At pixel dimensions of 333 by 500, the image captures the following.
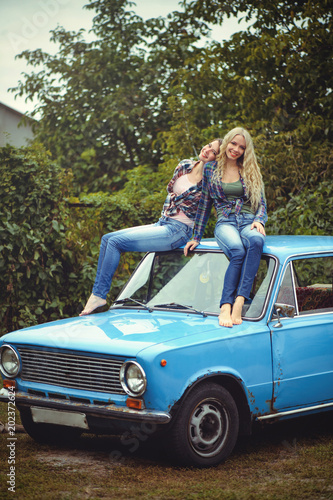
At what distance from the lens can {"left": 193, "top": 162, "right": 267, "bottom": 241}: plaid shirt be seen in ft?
20.4

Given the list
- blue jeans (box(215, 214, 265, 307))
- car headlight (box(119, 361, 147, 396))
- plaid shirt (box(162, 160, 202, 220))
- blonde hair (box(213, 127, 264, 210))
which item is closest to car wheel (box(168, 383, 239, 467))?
car headlight (box(119, 361, 147, 396))

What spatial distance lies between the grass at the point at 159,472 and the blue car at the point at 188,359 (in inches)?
7.0

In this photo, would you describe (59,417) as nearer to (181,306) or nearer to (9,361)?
(9,361)

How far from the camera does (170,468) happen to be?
16.6 feet

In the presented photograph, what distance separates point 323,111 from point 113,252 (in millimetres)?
8201

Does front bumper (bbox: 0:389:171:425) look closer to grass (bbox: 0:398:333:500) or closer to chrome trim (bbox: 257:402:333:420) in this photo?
grass (bbox: 0:398:333:500)

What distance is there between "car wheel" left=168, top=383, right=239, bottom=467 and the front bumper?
198mm

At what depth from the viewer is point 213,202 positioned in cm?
646

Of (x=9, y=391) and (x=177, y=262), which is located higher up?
(x=177, y=262)

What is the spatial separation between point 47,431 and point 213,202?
2447 mm

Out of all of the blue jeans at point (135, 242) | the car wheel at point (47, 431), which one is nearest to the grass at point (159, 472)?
the car wheel at point (47, 431)

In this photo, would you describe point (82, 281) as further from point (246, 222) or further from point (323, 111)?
point (323, 111)

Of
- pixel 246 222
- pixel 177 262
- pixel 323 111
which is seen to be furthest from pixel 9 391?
pixel 323 111

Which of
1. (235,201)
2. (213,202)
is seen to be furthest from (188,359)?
(213,202)
